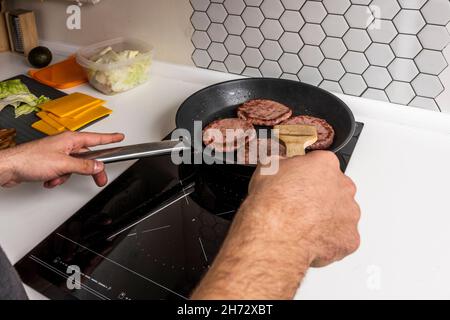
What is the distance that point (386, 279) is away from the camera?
69 cm

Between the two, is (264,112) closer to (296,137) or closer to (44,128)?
(296,137)

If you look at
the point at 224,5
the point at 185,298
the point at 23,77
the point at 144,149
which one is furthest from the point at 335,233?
the point at 23,77

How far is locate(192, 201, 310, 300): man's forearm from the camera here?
531 millimetres

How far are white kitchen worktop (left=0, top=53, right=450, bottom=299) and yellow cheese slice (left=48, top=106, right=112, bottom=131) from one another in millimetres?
27

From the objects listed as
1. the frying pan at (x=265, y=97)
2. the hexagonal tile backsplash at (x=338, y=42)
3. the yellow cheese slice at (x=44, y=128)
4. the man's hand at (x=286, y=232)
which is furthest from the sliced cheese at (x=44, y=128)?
the man's hand at (x=286, y=232)

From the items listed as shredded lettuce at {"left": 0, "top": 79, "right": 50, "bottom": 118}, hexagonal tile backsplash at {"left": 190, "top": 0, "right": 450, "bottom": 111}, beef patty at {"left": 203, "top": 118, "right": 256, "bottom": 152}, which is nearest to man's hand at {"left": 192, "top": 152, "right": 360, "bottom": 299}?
beef patty at {"left": 203, "top": 118, "right": 256, "bottom": 152}

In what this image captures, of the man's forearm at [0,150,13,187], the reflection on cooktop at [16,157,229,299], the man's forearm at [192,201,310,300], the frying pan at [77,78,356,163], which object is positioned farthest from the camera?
the frying pan at [77,78,356,163]

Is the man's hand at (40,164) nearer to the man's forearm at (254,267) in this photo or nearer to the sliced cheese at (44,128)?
the sliced cheese at (44,128)

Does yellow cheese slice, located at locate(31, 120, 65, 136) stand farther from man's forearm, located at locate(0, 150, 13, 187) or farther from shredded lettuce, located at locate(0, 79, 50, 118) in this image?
man's forearm, located at locate(0, 150, 13, 187)

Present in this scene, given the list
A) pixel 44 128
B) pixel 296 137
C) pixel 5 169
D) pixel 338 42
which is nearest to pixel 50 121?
pixel 44 128

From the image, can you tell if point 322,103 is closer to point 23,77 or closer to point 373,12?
point 373,12

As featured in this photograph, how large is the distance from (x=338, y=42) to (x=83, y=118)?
2.24ft

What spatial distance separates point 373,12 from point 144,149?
1.99 ft

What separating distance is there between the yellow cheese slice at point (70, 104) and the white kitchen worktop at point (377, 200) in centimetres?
6
